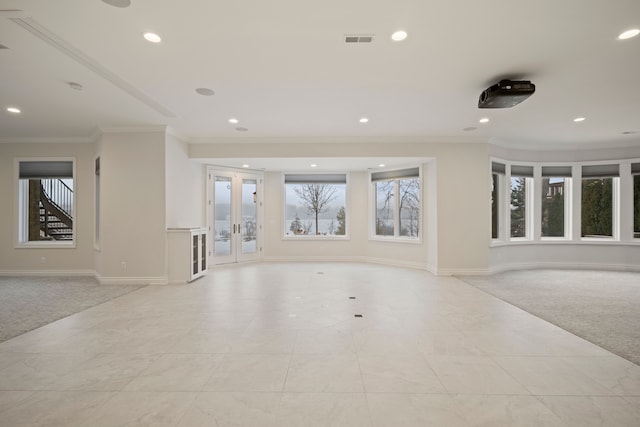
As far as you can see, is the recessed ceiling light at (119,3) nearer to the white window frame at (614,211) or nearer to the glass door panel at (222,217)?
the glass door panel at (222,217)

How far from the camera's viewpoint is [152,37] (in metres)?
2.85

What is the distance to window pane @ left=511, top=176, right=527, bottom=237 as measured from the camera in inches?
297

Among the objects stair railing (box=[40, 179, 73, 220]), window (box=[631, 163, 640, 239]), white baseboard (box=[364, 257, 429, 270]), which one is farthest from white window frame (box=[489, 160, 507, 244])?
stair railing (box=[40, 179, 73, 220])

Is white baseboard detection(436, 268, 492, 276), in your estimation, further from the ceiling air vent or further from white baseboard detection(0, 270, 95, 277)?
white baseboard detection(0, 270, 95, 277)

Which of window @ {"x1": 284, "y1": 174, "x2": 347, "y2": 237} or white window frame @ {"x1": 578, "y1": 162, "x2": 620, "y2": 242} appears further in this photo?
window @ {"x1": 284, "y1": 174, "x2": 347, "y2": 237}

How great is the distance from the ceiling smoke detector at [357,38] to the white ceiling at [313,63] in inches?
3.0

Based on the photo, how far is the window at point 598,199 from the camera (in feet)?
23.9

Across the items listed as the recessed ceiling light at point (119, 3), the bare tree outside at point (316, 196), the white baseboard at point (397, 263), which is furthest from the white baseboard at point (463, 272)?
the recessed ceiling light at point (119, 3)

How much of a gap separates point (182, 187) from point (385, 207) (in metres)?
4.97

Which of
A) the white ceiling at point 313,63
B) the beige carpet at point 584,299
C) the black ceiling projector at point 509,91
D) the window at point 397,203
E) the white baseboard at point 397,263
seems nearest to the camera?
the white ceiling at point 313,63

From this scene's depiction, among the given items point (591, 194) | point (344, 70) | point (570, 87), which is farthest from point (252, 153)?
point (591, 194)

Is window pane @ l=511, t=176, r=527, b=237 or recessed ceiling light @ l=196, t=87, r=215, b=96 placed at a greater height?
recessed ceiling light @ l=196, t=87, r=215, b=96

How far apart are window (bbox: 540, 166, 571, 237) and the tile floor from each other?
4941 mm

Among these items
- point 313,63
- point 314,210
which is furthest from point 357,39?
point 314,210
